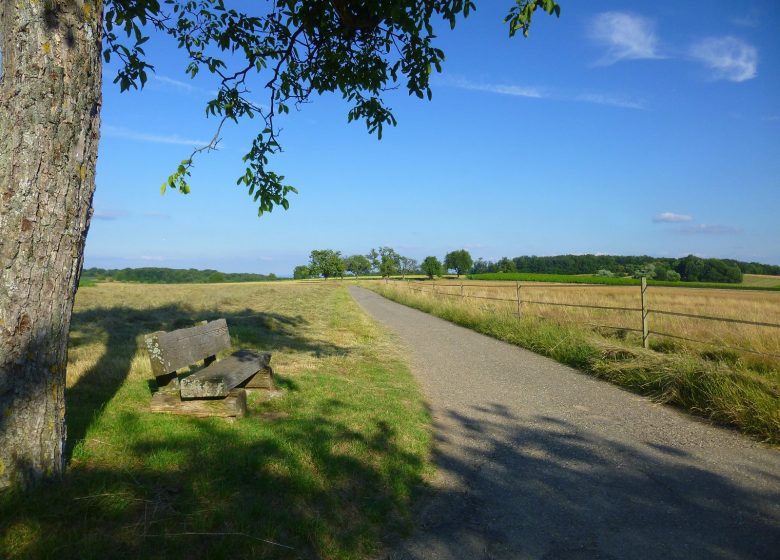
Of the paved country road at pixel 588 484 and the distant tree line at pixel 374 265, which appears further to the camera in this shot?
the distant tree line at pixel 374 265

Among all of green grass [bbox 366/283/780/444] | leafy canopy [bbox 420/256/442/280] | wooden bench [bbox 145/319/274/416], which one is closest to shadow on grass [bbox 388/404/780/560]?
green grass [bbox 366/283/780/444]

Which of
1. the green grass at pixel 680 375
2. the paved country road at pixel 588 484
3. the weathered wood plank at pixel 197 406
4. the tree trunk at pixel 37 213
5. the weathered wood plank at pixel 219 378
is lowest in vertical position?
the paved country road at pixel 588 484

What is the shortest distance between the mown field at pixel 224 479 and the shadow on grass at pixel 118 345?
4cm

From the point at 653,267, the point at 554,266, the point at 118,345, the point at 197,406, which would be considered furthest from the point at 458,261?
the point at 197,406

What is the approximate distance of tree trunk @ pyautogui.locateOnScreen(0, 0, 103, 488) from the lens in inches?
104

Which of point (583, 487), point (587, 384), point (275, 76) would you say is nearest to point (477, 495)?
point (583, 487)

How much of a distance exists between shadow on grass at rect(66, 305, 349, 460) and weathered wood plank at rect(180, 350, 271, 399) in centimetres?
78

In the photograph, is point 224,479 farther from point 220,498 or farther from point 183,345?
point 183,345

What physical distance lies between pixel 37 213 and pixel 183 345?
2.63 meters

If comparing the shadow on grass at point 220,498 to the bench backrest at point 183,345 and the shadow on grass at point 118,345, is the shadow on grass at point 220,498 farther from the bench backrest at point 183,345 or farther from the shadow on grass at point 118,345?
the bench backrest at point 183,345

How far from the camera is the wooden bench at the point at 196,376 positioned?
14.7 feet

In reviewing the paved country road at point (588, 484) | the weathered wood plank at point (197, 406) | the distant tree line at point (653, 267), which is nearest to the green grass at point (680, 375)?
the paved country road at point (588, 484)

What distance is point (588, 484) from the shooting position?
12.9 feet

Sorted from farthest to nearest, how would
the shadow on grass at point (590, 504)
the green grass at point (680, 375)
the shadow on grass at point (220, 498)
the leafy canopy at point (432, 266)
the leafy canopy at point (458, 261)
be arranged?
1. the leafy canopy at point (458, 261)
2. the leafy canopy at point (432, 266)
3. the green grass at point (680, 375)
4. the shadow on grass at point (590, 504)
5. the shadow on grass at point (220, 498)
